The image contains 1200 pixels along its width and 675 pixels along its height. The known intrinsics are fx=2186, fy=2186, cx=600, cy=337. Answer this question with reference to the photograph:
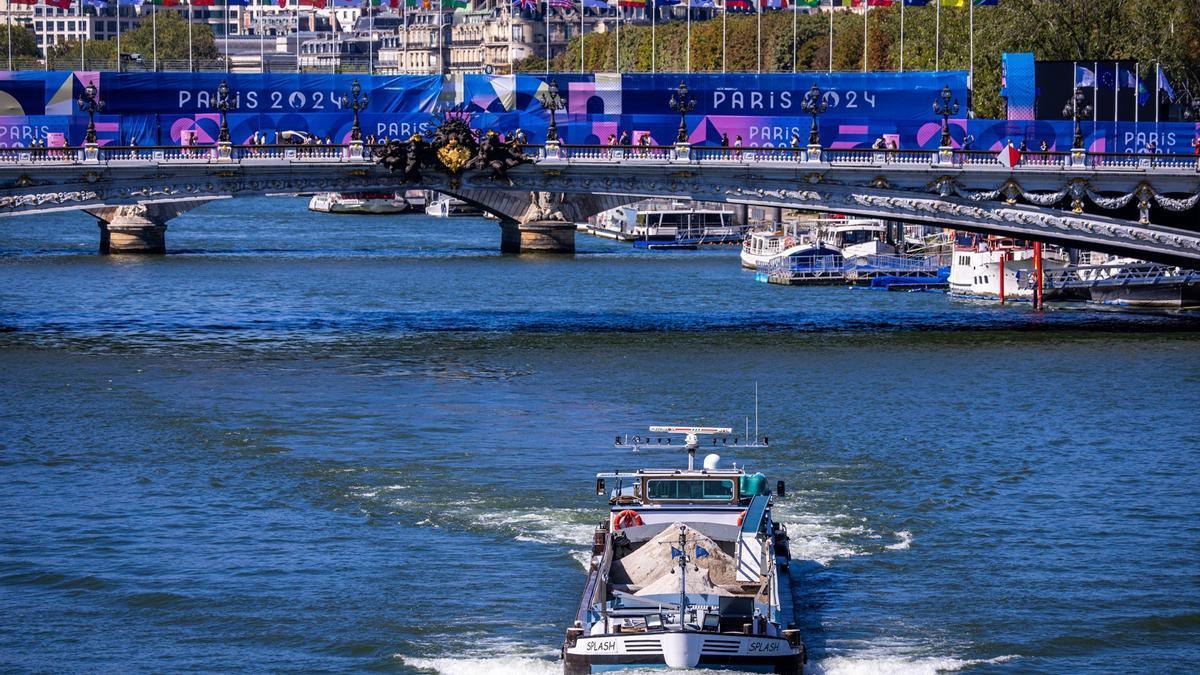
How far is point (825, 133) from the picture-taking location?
92.7 m

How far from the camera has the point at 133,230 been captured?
127 m

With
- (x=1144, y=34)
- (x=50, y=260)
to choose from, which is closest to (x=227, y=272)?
(x=50, y=260)

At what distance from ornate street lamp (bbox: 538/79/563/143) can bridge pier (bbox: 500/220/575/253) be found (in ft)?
114

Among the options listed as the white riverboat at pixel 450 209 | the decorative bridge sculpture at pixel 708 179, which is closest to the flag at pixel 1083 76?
the decorative bridge sculpture at pixel 708 179

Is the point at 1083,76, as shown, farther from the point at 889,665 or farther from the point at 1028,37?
the point at 889,665

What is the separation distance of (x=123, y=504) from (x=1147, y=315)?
51.1 metres

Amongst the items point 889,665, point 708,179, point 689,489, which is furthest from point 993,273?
point 889,665

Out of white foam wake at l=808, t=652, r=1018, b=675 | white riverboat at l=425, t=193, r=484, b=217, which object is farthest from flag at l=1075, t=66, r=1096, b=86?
white riverboat at l=425, t=193, r=484, b=217

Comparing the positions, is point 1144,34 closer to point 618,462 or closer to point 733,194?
point 733,194

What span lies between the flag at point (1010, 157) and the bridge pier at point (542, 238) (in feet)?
176

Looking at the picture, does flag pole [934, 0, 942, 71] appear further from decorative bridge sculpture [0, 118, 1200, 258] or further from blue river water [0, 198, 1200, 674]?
decorative bridge sculpture [0, 118, 1200, 258]

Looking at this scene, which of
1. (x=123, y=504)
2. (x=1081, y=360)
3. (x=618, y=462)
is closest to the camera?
(x=123, y=504)

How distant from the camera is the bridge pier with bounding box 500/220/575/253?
422ft

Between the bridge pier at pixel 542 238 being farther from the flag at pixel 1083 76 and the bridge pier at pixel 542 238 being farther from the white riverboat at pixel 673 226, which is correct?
the flag at pixel 1083 76
